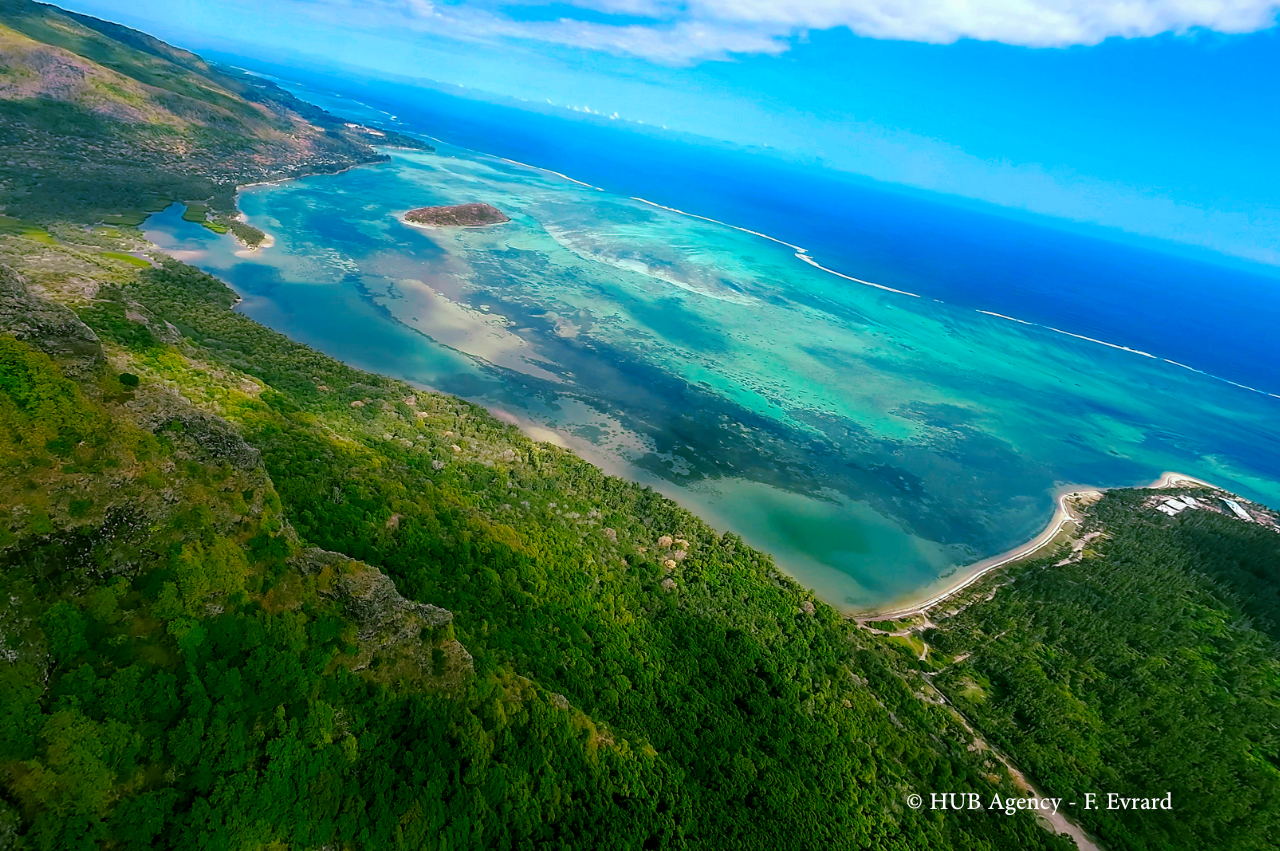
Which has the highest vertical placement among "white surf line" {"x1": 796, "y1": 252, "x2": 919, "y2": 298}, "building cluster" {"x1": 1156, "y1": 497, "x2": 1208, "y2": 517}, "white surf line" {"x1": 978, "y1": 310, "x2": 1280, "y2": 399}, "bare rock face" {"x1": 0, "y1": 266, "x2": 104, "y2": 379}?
"white surf line" {"x1": 978, "y1": 310, "x2": 1280, "y2": 399}

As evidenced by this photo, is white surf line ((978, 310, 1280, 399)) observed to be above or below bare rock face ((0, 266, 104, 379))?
above

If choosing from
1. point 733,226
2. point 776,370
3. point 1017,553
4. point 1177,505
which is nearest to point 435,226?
point 776,370

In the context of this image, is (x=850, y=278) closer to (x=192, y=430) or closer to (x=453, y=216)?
(x=453, y=216)

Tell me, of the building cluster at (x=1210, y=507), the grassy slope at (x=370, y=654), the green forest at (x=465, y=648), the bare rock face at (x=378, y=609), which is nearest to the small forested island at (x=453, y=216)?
the green forest at (x=465, y=648)

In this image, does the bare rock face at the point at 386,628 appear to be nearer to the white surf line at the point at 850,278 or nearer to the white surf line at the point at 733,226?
the white surf line at the point at 850,278

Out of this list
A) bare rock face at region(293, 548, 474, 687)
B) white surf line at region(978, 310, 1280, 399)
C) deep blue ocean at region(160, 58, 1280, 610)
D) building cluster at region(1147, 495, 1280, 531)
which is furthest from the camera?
white surf line at region(978, 310, 1280, 399)

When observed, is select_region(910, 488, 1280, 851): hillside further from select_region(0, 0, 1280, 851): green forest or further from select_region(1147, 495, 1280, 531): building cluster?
select_region(1147, 495, 1280, 531): building cluster

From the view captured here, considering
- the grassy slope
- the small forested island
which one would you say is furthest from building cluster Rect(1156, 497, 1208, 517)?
the small forested island
